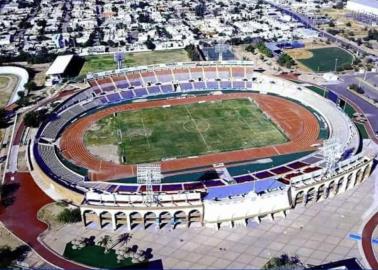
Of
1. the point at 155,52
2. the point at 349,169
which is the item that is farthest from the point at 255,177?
the point at 155,52

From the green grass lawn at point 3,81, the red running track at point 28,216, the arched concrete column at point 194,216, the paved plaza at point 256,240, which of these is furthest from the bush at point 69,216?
the green grass lawn at point 3,81

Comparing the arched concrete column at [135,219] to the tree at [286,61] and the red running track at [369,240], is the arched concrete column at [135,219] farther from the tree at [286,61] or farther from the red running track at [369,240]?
the tree at [286,61]

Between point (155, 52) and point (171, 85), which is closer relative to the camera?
point (171, 85)

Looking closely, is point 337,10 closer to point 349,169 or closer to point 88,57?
point 88,57

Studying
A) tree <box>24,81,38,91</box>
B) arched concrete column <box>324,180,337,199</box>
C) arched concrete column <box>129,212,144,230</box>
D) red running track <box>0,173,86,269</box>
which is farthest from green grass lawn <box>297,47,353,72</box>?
red running track <box>0,173,86,269</box>

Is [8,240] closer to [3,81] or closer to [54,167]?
[54,167]

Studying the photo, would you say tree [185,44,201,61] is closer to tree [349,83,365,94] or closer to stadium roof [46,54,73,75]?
stadium roof [46,54,73,75]
